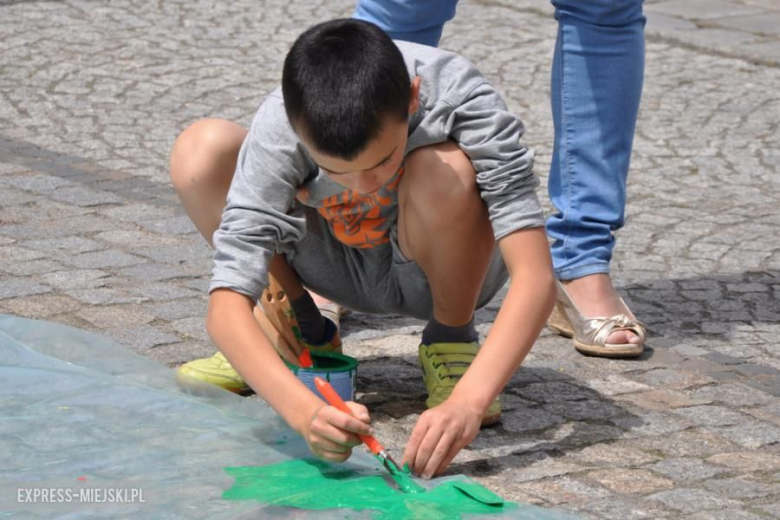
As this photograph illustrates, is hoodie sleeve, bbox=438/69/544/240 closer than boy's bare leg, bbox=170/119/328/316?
Yes

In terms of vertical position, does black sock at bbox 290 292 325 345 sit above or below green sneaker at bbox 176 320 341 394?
above

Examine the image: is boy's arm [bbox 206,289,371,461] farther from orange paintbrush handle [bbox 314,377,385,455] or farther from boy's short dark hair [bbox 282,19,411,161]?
boy's short dark hair [bbox 282,19,411,161]

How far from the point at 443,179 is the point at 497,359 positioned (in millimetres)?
366

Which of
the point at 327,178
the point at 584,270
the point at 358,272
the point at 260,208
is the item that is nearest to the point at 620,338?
the point at 584,270

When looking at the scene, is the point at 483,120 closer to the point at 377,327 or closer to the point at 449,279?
the point at 449,279

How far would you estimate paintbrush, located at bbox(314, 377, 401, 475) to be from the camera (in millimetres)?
2035

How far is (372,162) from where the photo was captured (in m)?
2.08

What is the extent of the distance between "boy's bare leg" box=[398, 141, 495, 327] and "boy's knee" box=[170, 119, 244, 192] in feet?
1.25

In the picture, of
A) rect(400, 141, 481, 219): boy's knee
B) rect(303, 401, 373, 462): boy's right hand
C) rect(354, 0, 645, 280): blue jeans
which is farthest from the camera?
A: rect(354, 0, 645, 280): blue jeans

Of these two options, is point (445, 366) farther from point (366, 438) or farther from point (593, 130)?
point (593, 130)

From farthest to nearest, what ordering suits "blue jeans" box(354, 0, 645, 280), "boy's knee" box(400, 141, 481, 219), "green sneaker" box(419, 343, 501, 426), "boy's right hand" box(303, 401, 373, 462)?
"blue jeans" box(354, 0, 645, 280)
"green sneaker" box(419, 343, 501, 426)
"boy's knee" box(400, 141, 481, 219)
"boy's right hand" box(303, 401, 373, 462)

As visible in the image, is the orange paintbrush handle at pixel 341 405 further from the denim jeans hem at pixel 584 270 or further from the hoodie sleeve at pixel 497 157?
the denim jeans hem at pixel 584 270

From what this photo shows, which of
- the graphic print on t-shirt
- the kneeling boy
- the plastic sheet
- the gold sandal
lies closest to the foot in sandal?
the gold sandal

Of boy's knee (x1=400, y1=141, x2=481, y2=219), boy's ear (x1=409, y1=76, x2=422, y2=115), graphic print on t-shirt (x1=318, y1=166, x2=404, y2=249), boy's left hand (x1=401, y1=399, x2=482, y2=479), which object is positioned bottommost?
boy's left hand (x1=401, y1=399, x2=482, y2=479)
